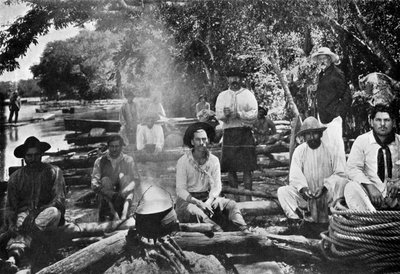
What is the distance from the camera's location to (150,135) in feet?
13.6

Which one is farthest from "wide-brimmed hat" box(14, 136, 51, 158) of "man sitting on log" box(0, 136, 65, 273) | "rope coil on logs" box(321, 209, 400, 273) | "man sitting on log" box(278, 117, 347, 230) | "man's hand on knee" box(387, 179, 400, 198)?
"man's hand on knee" box(387, 179, 400, 198)

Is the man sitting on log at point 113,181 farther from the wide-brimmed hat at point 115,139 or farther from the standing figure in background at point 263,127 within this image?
the standing figure in background at point 263,127

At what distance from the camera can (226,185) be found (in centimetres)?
423

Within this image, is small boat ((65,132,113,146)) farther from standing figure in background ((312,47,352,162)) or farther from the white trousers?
the white trousers

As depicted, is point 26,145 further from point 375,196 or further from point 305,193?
point 375,196

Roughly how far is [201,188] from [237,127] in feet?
3.02

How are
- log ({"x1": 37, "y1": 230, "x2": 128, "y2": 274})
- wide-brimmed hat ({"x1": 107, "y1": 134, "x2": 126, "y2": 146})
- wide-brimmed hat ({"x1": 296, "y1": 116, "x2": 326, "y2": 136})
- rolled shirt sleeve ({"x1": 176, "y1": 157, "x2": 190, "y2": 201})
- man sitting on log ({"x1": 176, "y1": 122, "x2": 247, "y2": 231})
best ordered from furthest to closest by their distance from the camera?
wide-brimmed hat ({"x1": 107, "y1": 134, "x2": 126, "y2": 146}) < wide-brimmed hat ({"x1": 296, "y1": 116, "x2": 326, "y2": 136}) < rolled shirt sleeve ({"x1": 176, "y1": 157, "x2": 190, "y2": 201}) < man sitting on log ({"x1": 176, "y1": 122, "x2": 247, "y2": 231}) < log ({"x1": 37, "y1": 230, "x2": 128, "y2": 274})

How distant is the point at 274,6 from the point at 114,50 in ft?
5.31

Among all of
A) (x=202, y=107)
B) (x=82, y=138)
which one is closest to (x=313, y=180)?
(x=202, y=107)

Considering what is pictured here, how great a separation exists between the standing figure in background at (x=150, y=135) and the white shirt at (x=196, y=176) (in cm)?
57

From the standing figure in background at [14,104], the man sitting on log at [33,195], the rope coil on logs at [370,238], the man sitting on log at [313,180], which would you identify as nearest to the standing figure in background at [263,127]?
the man sitting on log at [313,180]

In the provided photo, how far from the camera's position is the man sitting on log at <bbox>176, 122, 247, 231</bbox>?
3227mm

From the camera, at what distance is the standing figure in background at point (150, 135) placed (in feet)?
13.0

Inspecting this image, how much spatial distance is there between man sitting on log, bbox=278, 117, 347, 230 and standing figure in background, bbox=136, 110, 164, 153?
138cm
